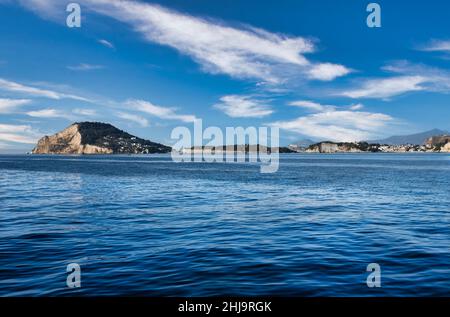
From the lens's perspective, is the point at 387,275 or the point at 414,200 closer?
the point at 387,275

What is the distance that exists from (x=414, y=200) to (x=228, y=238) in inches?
1174

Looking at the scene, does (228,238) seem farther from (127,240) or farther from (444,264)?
(444,264)

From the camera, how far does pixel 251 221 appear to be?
104 feet

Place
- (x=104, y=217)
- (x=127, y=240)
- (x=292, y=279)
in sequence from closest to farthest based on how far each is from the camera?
(x=292, y=279), (x=127, y=240), (x=104, y=217)

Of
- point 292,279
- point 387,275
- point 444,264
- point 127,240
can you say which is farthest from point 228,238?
point 444,264
